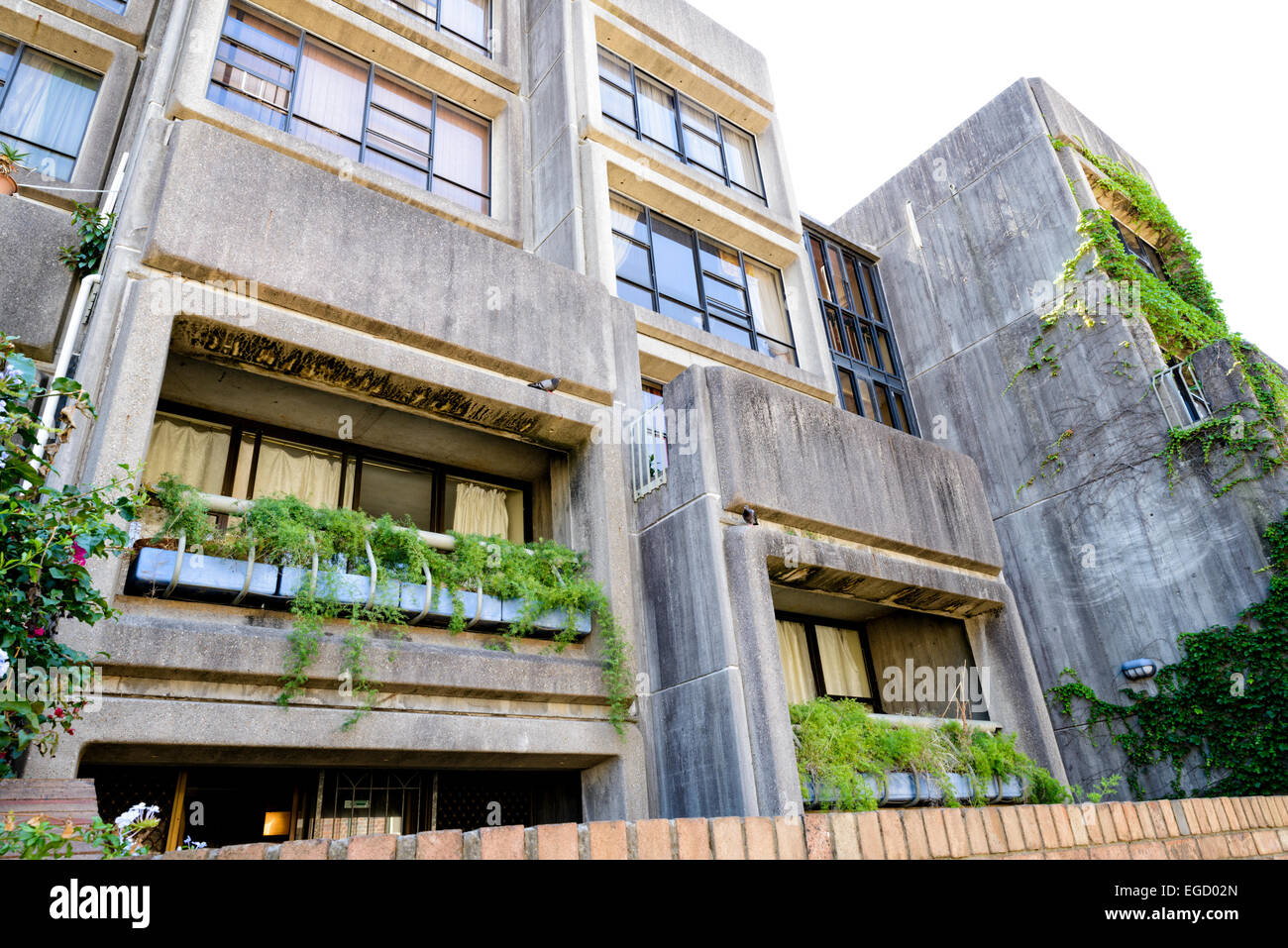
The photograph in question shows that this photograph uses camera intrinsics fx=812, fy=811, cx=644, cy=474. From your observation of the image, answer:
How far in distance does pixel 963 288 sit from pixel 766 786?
15.4 metres

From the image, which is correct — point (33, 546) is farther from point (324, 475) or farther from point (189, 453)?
point (324, 475)

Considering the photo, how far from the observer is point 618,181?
547 inches

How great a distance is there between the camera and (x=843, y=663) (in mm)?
14344

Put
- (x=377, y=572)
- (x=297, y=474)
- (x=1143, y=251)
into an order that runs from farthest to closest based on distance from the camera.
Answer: (x=1143, y=251), (x=297, y=474), (x=377, y=572)

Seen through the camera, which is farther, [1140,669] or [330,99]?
[1140,669]

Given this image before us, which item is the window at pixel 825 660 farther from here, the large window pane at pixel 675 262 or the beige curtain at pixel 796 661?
the large window pane at pixel 675 262

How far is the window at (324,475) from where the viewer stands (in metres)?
9.58

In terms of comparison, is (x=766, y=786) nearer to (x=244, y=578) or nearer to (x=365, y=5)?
(x=244, y=578)

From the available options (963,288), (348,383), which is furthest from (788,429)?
(963,288)

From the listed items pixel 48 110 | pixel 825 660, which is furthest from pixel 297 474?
pixel 825 660

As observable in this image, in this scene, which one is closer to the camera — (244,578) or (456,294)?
(244,578)

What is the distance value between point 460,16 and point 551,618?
11.3m

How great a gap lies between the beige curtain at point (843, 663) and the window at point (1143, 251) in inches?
468

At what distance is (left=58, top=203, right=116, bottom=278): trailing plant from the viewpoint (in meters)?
8.59
